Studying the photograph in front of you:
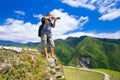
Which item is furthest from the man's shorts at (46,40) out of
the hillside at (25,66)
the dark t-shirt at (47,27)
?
the hillside at (25,66)

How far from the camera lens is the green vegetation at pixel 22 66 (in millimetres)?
13250

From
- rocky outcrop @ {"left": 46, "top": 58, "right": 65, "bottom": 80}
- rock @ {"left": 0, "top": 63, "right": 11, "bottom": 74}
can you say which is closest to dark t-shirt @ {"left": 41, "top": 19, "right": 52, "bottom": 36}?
rocky outcrop @ {"left": 46, "top": 58, "right": 65, "bottom": 80}

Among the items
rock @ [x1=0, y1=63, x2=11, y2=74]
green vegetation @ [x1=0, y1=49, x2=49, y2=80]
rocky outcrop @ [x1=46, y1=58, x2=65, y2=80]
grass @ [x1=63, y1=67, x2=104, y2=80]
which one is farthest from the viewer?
grass @ [x1=63, y1=67, x2=104, y2=80]

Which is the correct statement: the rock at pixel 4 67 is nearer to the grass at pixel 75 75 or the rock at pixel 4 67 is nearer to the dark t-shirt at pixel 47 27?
the dark t-shirt at pixel 47 27

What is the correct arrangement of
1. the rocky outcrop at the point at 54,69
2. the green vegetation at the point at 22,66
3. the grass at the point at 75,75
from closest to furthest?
the green vegetation at the point at 22,66 < the rocky outcrop at the point at 54,69 < the grass at the point at 75,75

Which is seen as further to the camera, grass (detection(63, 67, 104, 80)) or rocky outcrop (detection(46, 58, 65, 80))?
grass (detection(63, 67, 104, 80))

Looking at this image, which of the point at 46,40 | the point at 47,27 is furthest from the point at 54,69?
the point at 47,27

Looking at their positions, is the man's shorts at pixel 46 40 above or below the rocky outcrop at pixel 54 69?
above

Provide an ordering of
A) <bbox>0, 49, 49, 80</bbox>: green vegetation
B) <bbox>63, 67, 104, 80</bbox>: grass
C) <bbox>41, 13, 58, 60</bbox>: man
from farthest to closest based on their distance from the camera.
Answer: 1. <bbox>63, 67, 104, 80</bbox>: grass
2. <bbox>41, 13, 58, 60</bbox>: man
3. <bbox>0, 49, 49, 80</bbox>: green vegetation

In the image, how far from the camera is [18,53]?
1498 cm

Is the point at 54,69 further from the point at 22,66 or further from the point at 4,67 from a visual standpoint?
the point at 4,67

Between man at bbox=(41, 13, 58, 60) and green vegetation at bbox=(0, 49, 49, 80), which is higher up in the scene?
man at bbox=(41, 13, 58, 60)

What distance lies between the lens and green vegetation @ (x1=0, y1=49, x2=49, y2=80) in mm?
13250

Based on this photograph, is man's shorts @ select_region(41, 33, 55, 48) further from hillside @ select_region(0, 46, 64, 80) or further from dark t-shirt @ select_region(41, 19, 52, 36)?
hillside @ select_region(0, 46, 64, 80)
